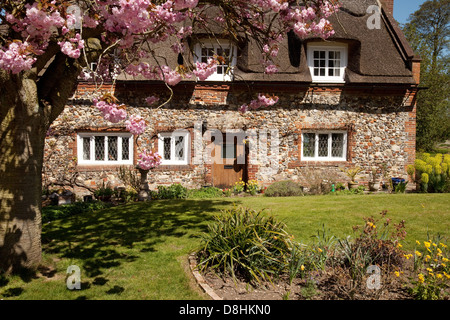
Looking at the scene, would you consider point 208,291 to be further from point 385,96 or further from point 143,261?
point 385,96

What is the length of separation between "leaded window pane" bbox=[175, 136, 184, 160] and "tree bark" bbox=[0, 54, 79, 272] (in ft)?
25.8

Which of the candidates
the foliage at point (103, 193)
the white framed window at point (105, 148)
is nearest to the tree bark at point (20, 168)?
the foliage at point (103, 193)

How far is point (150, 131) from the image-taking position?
482 inches

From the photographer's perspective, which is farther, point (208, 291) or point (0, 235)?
point (0, 235)

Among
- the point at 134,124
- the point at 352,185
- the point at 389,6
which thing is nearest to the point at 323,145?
the point at 352,185

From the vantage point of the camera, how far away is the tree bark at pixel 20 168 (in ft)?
14.4

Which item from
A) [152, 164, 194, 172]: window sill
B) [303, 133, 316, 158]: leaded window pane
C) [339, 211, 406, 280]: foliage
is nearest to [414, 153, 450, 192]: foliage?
[303, 133, 316, 158]: leaded window pane

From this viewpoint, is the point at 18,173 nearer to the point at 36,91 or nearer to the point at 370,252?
the point at 36,91

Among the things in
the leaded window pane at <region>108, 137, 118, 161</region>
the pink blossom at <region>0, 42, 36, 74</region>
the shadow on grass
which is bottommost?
the shadow on grass

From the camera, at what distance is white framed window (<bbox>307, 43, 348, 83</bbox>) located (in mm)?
13023

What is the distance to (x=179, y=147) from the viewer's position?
12648 mm

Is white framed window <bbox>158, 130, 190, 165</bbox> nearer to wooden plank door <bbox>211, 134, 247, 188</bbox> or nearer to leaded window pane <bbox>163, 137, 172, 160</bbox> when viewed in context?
leaded window pane <bbox>163, 137, 172, 160</bbox>
